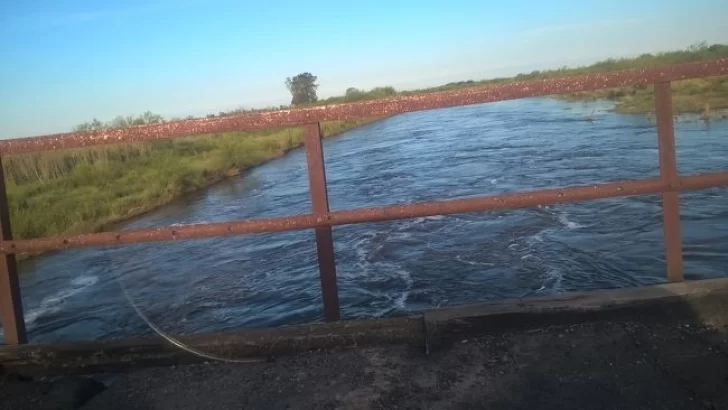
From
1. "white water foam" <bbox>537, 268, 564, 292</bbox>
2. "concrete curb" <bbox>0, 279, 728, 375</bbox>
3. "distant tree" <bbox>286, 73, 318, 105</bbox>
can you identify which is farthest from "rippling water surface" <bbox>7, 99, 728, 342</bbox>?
"distant tree" <bbox>286, 73, 318, 105</bbox>

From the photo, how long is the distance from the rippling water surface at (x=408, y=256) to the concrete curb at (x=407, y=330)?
9.90 ft

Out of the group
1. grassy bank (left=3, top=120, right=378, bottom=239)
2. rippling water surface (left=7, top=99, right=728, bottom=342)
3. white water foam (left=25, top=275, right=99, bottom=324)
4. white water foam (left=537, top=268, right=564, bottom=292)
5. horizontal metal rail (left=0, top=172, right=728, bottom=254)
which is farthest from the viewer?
grassy bank (left=3, top=120, right=378, bottom=239)

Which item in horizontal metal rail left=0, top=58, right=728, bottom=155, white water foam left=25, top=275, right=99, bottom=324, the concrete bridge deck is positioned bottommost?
white water foam left=25, top=275, right=99, bottom=324

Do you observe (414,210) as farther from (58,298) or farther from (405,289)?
(58,298)

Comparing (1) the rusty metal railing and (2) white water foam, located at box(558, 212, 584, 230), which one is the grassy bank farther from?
(1) the rusty metal railing

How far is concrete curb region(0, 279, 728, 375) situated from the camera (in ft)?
11.1

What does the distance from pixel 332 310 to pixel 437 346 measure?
0.66m

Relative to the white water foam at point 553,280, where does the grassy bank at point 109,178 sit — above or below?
above

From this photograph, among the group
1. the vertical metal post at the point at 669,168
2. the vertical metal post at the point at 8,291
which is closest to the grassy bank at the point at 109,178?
the vertical metal post at the point at 8,291

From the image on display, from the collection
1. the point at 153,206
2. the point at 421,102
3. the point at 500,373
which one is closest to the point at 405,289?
the point at 421,102

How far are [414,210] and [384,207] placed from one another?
17cm

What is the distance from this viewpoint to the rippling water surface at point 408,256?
287 inches

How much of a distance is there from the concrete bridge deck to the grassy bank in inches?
615

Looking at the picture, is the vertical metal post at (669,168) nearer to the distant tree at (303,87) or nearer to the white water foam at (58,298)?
the white water foam at (58,298)
